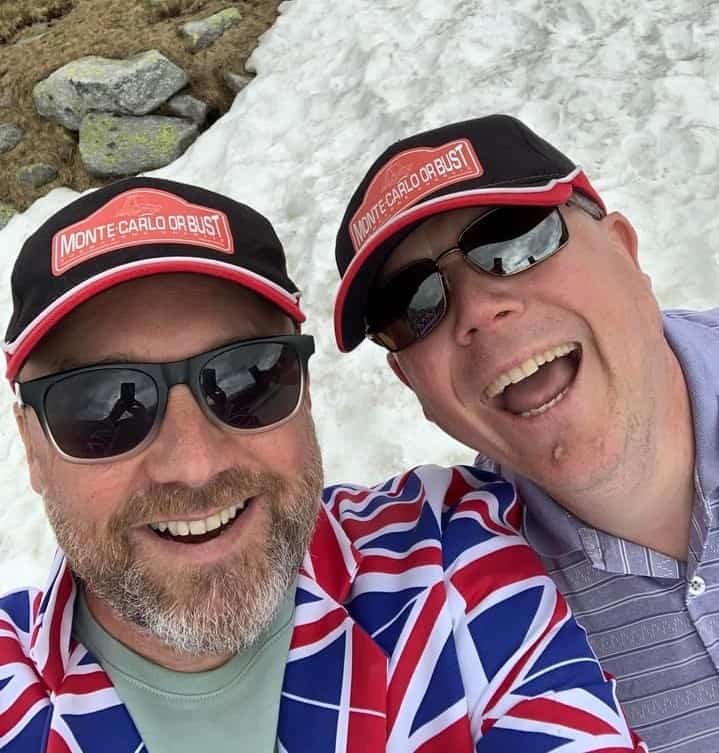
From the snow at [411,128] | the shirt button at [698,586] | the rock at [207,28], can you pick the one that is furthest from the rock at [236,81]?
the shirt button at [698,586]

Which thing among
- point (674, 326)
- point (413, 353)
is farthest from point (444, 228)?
point (674, 326)

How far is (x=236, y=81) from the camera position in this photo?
7.66 meters

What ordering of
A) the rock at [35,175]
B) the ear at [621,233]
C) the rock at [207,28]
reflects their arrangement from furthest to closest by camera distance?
the rock at [207,28] → the rock at [35,175] → the ear at [621,233]

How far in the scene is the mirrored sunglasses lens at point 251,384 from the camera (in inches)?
75.4

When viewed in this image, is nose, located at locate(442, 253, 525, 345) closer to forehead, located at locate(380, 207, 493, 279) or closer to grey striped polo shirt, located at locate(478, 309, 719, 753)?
forehead, located at locate(380, 207, 493, 279)

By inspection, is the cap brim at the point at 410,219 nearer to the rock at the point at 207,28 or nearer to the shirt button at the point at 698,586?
the shirt button at the point at 698,586

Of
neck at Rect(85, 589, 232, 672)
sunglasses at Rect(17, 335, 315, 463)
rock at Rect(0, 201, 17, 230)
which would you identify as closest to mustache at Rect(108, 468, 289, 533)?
sunglasses at Rect(17, 335, 315, 463)

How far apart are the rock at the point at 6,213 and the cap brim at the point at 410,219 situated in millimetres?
6209

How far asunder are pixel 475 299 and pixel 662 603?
1033mm

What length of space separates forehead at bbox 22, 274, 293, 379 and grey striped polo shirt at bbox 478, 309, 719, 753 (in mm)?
1185

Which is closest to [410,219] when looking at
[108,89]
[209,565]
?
[209,565]

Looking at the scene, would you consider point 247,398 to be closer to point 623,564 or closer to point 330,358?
point 623,564

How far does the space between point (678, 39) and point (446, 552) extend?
567cm

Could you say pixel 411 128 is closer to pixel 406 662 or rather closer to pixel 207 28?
pixel 207 28
